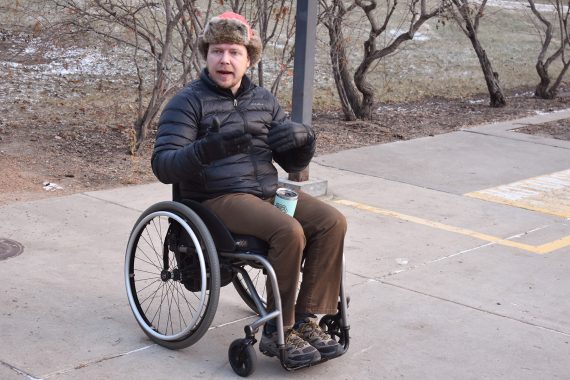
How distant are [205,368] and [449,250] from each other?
2.53 m

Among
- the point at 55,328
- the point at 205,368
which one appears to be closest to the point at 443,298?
the point at 205,368

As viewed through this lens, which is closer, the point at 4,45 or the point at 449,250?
the point at 449,250

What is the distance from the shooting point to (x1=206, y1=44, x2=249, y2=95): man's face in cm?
428

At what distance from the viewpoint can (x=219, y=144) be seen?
151 inches

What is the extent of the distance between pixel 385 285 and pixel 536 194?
2.93m

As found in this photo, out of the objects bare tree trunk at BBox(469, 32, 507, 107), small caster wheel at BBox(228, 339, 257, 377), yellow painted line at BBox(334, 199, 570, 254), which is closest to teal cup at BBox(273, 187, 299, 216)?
small caster wheel at BBox(228, 339, 257, 377)

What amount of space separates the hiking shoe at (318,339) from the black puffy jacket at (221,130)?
2.11 ft

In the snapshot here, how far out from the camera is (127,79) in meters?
12.0

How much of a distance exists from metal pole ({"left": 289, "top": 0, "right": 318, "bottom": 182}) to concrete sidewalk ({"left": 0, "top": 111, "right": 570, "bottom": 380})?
0.78 metres

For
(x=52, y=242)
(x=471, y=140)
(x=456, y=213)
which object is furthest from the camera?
(x=471, y=140)

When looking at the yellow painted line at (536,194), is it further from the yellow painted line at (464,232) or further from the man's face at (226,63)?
the man's face at (226,63)

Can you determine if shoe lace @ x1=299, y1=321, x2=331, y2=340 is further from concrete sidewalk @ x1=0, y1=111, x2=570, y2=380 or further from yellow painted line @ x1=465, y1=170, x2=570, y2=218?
yellow painted line @ x1=465, y1=170, x2=570, y2=218

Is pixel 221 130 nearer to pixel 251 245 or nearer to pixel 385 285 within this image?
pixel 251 245

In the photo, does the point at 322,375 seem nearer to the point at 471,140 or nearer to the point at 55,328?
the point at 55,328
